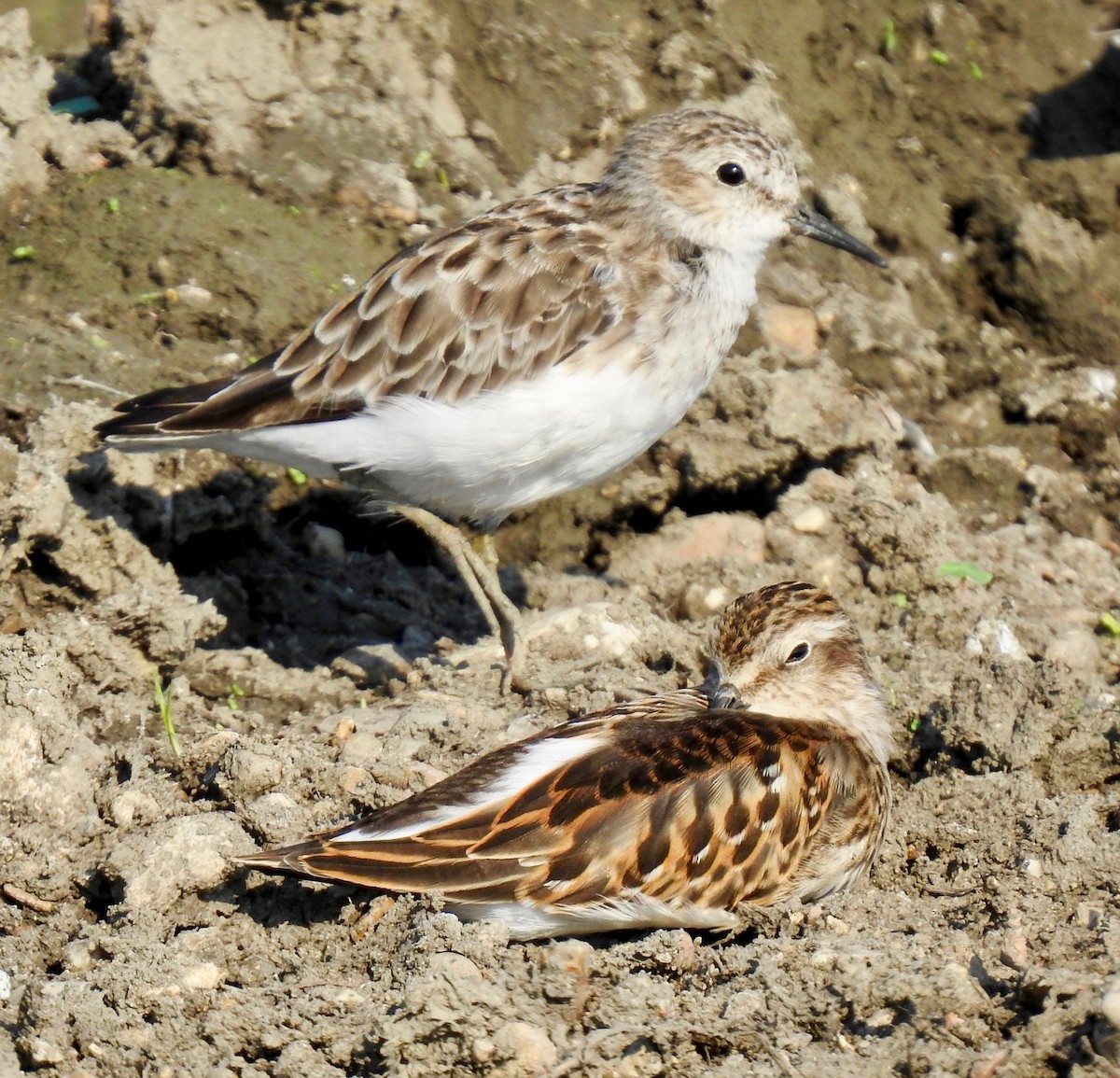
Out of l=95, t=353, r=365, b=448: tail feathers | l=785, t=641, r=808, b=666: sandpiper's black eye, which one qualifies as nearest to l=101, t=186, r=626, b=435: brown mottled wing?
l=95, t=353, r=365, b=448: tail feathers

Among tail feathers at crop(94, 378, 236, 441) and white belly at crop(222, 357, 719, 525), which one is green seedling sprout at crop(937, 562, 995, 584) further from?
tail feathers at crop(94, 378, 236, 441)

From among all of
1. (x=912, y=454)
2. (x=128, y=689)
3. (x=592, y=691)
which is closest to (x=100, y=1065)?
(x=128, y=689)

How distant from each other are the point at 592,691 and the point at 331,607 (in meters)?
1.67

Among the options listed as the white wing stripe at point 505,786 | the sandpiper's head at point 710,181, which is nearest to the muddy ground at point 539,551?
the white wing stripe at point 505,786

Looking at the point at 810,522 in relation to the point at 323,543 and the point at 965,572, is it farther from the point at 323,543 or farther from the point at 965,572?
the point at 323,543

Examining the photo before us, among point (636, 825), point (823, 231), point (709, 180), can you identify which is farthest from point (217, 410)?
point (823, 231)

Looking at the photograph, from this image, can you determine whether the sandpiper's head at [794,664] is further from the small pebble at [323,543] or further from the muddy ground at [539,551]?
the small pebble at [323,543]

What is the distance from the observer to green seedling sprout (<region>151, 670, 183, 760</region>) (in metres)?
6.07

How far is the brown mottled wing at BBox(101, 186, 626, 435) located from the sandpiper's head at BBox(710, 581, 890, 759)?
1.51 metres

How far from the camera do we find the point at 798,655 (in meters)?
6.07

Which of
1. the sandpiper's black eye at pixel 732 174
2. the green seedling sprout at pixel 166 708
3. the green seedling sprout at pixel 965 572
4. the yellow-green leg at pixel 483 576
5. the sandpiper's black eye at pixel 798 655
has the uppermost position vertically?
the sandpiper's black eye at pixel 732 174

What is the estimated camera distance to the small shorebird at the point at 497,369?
6.84 metres

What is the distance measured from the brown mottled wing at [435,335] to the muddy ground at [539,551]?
2.11ft

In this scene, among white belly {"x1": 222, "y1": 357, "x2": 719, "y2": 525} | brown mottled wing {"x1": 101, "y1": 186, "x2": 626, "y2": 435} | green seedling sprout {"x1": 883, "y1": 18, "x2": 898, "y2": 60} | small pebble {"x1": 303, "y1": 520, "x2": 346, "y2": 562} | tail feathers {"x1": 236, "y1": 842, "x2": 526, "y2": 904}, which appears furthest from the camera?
green seedling sprout {"x1": 883, "y1": 18, "x2": 898, "y2": 60}
